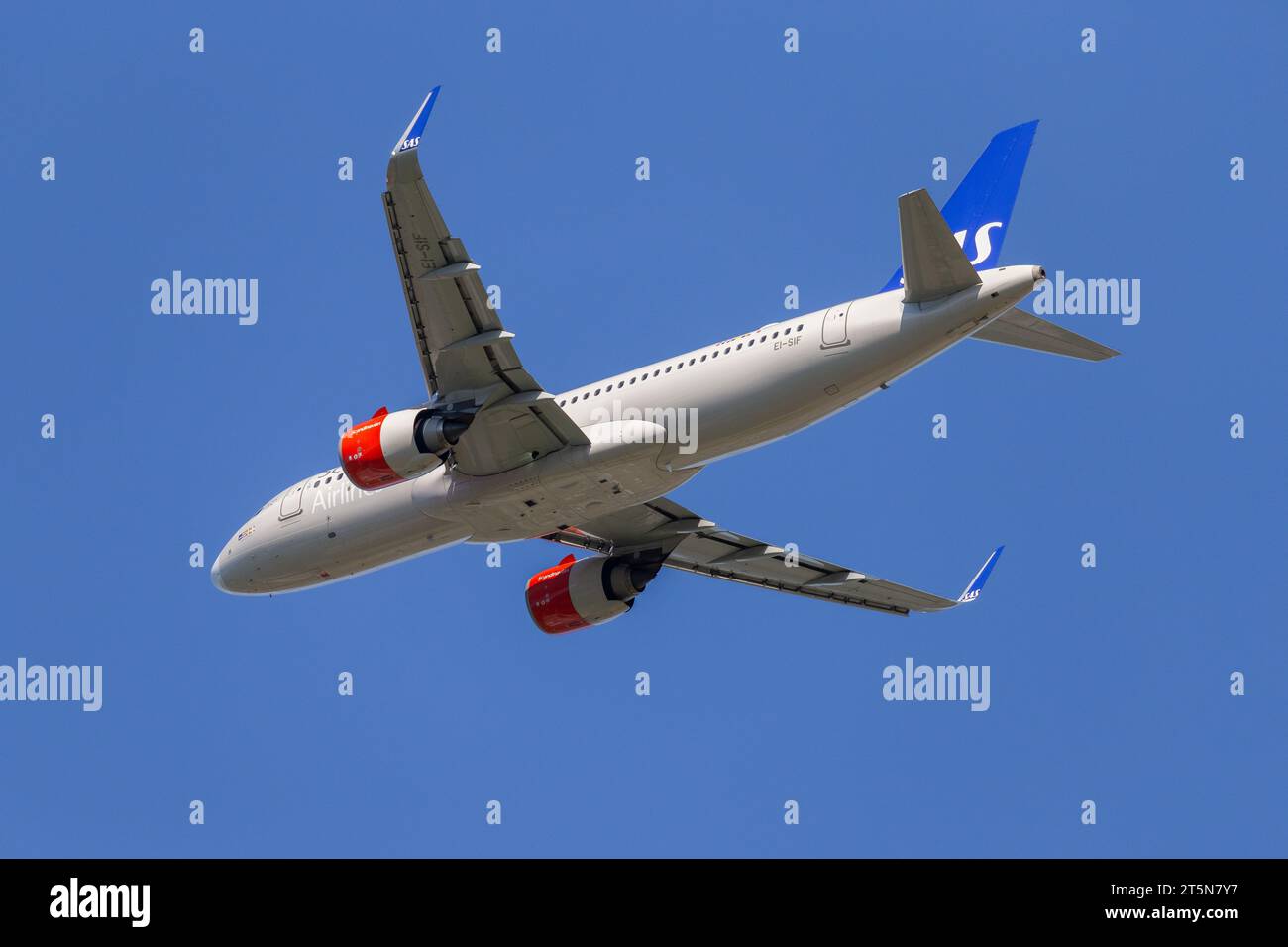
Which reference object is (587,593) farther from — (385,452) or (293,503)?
(385,452)

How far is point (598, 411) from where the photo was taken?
37.9 meters

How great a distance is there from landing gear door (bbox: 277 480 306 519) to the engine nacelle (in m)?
6.32

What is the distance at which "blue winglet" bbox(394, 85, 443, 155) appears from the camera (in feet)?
104

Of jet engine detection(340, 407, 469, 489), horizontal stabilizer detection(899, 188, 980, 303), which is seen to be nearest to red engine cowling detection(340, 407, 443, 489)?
jet engine detection(340, 407, 469, 489)

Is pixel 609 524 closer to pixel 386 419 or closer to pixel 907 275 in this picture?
pixel 386 419

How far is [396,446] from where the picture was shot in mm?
36125

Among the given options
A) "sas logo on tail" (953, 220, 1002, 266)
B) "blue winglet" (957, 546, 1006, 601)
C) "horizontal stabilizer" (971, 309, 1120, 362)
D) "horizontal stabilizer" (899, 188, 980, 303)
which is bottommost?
"blue winglet" (957, 546, 1006, 601)

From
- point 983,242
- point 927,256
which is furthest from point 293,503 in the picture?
point 983,242

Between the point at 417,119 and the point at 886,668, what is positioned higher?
the point at 417,119

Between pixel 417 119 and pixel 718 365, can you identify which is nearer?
pixel 417 119

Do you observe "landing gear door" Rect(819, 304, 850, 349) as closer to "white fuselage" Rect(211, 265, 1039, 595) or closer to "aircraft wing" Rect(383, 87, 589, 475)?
"white fuselage" Rect(211, 265, 1039, 595)
